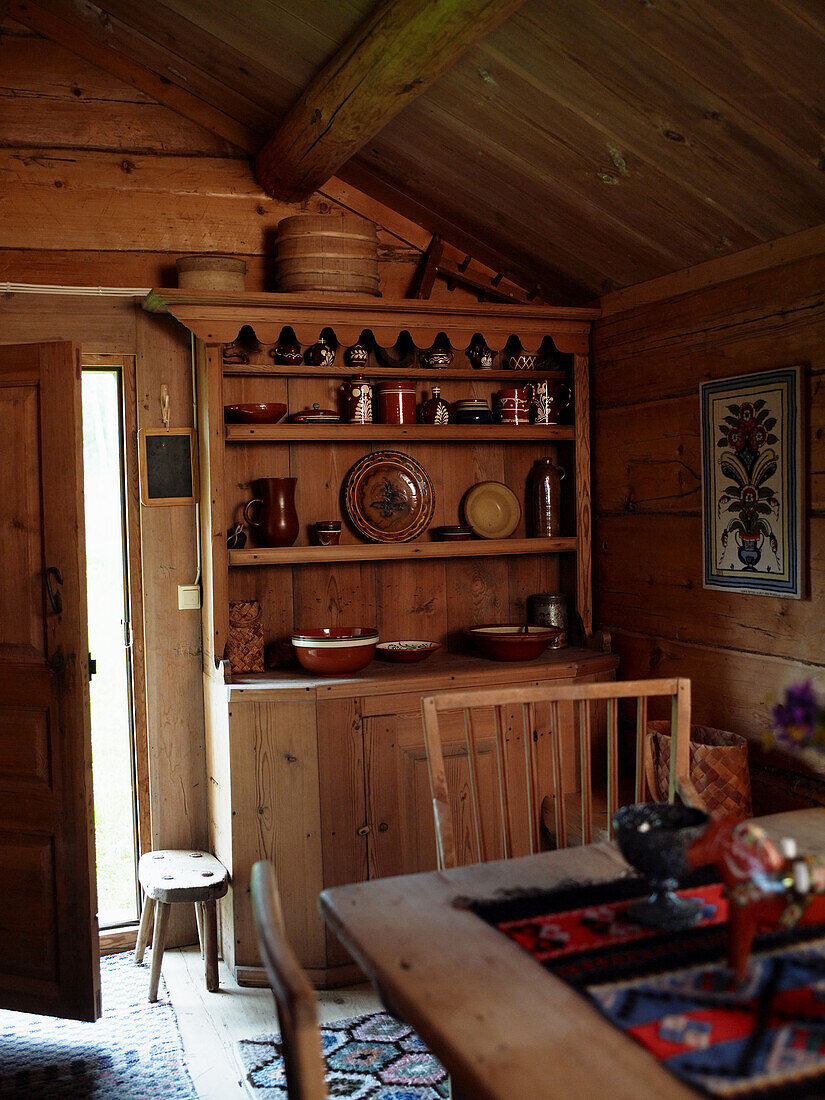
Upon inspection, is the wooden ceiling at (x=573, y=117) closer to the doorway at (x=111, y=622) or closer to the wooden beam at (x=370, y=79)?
the wooden beam at (x=370, y=79)

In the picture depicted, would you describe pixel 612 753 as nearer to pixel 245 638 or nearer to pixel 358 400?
pixel 245 638

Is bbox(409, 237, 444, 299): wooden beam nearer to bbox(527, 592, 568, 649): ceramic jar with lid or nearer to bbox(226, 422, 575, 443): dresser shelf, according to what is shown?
bbox(226, 422, 575, 443): dresser shelf

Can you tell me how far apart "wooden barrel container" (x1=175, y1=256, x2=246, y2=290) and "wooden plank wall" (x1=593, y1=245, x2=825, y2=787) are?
1.28m

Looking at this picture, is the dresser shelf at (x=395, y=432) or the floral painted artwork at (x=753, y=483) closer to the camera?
the floral painted artwork at (x=753, y=483)

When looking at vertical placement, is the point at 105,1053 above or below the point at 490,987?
below

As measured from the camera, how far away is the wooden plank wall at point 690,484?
256 cm

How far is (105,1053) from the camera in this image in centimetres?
270

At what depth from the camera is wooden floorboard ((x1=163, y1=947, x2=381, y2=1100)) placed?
255 cm

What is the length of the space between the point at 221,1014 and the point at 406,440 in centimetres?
187

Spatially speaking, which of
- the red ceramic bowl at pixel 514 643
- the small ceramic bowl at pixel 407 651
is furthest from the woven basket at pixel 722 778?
the small ceramic bowl at pixel 407 651

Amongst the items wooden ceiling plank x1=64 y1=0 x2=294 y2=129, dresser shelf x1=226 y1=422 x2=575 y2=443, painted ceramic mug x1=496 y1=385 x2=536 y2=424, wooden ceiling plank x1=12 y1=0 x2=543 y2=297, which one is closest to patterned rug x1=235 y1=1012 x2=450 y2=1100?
dresser shelf x1=226 y1=422 x2=575 y2=443

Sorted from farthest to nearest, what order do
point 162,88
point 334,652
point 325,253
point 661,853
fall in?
1. point 162,88
2. point 325,253
3. point 334,652
4. point 661,853

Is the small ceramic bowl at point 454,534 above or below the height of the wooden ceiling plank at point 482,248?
below

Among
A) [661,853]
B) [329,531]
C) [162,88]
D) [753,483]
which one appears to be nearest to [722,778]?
[753,483]
